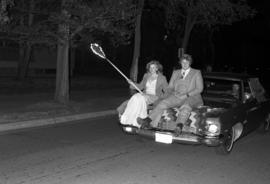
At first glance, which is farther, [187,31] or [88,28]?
[187,31]

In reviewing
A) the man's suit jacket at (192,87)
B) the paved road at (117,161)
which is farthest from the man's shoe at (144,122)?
the man's suit jacket at (192,87)

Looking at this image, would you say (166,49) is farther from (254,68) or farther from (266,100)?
(266,100)

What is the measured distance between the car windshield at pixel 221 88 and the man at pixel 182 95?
3.87ft

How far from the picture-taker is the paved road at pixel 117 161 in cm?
595

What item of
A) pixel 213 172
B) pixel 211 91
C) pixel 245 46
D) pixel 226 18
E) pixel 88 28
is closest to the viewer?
pixel 213 172

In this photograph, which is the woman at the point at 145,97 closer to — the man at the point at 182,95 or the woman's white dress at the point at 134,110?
the woman's white dress at the point at 134,110

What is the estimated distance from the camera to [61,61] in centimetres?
1352

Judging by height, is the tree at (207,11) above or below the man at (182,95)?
above

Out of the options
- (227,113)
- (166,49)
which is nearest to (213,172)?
(227,113)

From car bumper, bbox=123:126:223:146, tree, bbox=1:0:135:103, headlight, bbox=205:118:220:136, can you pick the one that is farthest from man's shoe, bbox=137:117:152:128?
tree, bbox=1:0:135:103

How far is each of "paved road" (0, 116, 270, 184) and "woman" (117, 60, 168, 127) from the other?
0.66 meters

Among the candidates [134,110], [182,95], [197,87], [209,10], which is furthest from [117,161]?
[209,10]

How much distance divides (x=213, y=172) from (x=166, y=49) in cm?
2976

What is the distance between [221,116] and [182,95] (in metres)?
1.03
